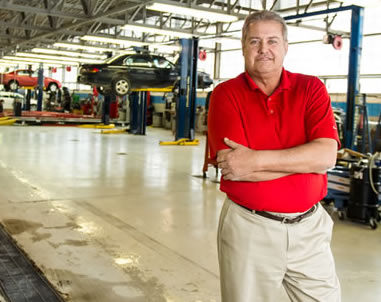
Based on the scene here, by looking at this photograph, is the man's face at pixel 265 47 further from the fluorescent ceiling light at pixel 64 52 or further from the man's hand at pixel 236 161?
the fluorescent ceiling light at pixel 64 52

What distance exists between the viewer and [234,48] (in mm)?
23391

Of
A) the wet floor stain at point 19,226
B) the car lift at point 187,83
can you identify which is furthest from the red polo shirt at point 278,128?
the car lift at point 187,83

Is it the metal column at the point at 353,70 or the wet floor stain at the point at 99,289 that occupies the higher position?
the metal column at the point at 353,70

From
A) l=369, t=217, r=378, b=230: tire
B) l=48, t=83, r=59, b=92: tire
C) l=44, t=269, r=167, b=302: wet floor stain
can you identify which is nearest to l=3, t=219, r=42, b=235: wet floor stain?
l=44, t=269, r=167, b=302: wet floor stain

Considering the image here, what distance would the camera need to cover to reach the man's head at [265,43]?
6.06ft

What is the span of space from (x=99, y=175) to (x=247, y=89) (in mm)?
6307

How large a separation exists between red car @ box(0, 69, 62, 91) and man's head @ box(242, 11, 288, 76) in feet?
85.4

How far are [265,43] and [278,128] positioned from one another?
1.13ft

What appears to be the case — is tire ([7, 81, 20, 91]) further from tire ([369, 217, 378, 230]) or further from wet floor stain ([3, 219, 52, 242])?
tire ([369, 217, 378, 230])

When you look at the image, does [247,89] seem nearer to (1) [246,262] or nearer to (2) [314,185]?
(2) [314,185]

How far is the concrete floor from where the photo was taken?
3.34 meters

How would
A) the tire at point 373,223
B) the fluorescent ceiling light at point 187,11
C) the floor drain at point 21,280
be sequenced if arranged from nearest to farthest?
the floor drain at point 21,280, the tire at point 373,223, the fluorescent ceiling light at point 187,11

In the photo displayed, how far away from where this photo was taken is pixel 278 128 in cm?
183

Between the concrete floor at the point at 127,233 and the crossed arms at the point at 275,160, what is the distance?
160 centimetres
